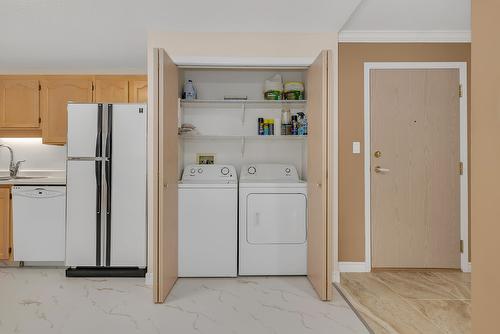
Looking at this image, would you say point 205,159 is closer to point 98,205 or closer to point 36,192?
point 98,205

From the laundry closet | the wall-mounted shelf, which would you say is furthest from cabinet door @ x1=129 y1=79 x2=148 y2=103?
the wall-mounted shelf

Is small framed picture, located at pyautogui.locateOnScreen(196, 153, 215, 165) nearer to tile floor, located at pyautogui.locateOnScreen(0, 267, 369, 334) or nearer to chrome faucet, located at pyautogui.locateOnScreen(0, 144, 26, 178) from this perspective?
tile floor, located at pyautogui.locateOnScreen(0, 267, 369, 334)

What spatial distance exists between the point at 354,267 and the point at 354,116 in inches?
55.6

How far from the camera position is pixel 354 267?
120 inches

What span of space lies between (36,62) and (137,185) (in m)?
2.05

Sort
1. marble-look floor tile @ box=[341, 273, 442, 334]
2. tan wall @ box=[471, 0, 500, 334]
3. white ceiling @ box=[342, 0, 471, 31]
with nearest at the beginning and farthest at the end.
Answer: tan wall @ box=[471, 0, 500, 334] < marble-look floor tile @ box=[341, 273, 442, 334] < white ceiling @ box=[342, 0, 471, 31]

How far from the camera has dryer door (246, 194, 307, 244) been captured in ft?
9.70

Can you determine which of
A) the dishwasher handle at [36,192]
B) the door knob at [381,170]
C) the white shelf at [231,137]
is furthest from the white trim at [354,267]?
the dishwasher handle at [36,192]

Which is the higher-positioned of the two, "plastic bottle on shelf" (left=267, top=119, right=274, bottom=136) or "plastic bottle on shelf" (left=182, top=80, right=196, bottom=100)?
"plastic bottle on shelf" (left=182, top=80, right=196, bottom=100)

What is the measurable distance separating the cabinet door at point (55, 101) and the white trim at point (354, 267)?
3385 millimetres

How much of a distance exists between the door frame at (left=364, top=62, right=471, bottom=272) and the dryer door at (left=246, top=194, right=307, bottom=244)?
0.62 metres

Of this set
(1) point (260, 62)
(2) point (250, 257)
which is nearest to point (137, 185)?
(2) point (250, 257)

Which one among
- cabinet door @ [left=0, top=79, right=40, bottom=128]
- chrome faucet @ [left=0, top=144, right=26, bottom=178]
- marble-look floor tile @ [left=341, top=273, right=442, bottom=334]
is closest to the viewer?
marble-look floor tile @ [left=341, top=273, right=442, bottom=334]

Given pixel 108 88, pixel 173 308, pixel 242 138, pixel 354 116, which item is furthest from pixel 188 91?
pixel 173 308
